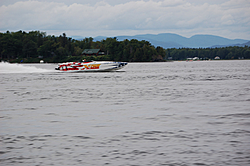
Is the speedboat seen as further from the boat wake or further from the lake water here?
the lake water

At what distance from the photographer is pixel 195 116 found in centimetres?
1741

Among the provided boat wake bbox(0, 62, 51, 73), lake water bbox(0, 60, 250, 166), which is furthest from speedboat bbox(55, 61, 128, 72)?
lake water bbox(0, 60, 250, 166)

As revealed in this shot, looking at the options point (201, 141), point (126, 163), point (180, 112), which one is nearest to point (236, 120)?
point (180, 112)

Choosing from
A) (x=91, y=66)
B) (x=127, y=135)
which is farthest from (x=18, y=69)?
(x=127, y=135)

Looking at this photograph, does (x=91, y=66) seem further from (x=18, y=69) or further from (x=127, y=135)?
(x=127, y=135)

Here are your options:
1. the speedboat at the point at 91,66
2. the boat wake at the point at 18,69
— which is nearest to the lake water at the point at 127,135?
the speedboat at the point at 91,66

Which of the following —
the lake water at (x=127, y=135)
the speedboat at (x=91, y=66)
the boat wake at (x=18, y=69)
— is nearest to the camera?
the lake water at (x=127, y=135)

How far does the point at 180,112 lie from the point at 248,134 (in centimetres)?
605

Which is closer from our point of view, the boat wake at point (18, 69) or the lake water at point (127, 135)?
the lake water at point (127, 135)

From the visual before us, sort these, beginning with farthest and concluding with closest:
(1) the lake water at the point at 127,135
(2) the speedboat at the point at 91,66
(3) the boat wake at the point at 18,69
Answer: (3) the boat wake at the point at 18,69 < (2) the speedboat at the point at 91,66 < (1) the lake water at the point at 127,135

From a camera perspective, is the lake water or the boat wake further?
the boat wake

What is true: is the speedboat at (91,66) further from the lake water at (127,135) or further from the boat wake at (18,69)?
the lake water at (127,135)

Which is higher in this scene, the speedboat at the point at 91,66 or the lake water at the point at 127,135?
the speedboat at the point at 91,66

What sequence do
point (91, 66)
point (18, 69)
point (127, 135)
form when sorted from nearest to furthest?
point (127, 135) → point (91, 66) → point (18, 69)
